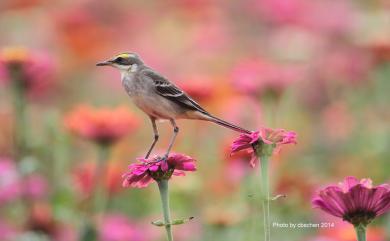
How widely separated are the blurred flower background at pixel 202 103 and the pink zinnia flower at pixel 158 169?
105cm

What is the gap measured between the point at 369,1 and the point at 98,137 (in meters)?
3.49

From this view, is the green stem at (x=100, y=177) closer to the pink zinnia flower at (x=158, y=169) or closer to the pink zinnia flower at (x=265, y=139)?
the pink zinnia flower at (x=158, y=169)

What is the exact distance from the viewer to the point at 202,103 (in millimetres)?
4176

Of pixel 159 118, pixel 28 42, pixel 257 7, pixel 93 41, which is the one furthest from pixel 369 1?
pixel 159 118

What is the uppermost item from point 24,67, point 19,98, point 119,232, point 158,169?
point 24,67

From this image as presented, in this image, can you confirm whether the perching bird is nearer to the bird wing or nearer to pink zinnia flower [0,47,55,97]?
the bird wing

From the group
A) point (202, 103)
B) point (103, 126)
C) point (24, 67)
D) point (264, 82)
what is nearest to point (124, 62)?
point (103, 126)

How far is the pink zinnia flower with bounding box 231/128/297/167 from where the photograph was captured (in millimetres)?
1854

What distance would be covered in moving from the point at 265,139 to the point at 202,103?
91.0 inches

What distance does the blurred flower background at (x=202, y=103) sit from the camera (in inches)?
141

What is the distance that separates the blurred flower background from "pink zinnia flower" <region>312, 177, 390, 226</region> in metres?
1.05

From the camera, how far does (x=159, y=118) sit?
2.68 metres

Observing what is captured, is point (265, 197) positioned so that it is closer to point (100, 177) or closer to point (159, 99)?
point (159, 99)

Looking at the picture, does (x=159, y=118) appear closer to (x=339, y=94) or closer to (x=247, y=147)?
(x=247, y=147)
